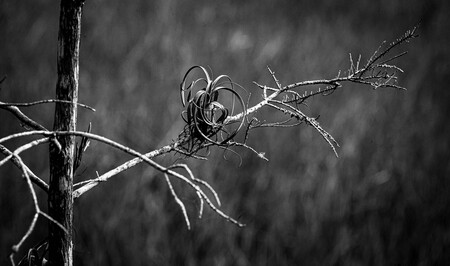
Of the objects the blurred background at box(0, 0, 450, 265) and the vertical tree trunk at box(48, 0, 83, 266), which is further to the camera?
the blurred background at box(0, 0, 450, 265)

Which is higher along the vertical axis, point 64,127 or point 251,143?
point 251,143

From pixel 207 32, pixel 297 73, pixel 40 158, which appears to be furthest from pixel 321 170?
pixel 207 32

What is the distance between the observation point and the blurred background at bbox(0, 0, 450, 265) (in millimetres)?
1478

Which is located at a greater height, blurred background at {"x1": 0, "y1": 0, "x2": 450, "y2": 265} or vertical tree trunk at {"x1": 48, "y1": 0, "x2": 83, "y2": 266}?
blurred background at {"x1": 0, "y1": 0, "x2": 450, "y2": 265}

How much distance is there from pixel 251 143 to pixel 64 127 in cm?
150

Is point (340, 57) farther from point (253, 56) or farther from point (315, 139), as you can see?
point (315, 139)

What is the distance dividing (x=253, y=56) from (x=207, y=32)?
1.22 feet

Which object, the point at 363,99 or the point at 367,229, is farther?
the point at 363,99

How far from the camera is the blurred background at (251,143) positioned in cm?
148

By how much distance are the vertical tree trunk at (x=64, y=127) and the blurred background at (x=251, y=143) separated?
21.7 inches

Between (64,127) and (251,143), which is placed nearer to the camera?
(64,127)

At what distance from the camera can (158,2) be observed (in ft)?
9.77

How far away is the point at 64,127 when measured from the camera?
1.48ft

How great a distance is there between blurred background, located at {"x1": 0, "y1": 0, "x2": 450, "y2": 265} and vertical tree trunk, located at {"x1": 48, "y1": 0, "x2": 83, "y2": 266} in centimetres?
55
